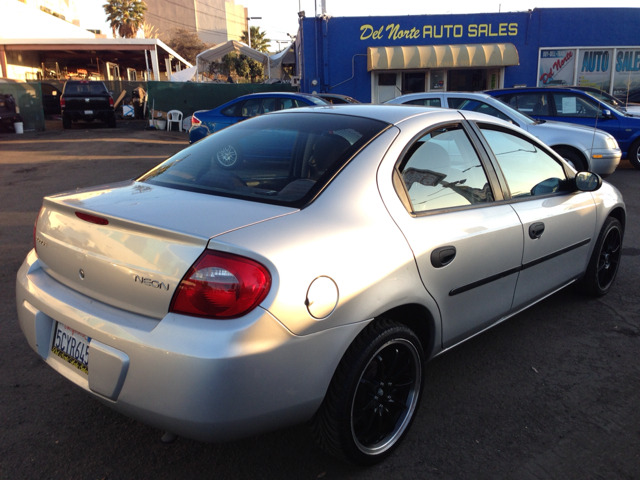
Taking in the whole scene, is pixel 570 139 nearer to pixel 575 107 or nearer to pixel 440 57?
pixel 575 107

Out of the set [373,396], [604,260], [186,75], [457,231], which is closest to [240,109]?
[604,260]

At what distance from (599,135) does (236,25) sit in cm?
10503

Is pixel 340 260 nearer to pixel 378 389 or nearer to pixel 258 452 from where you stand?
pixel 378 389

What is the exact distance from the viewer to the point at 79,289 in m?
2.26

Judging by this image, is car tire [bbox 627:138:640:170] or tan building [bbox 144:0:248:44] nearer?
car tire [bbox 627:138:640:170]

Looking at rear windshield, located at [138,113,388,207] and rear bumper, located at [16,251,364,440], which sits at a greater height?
rear windshield, located at [138,113,388,207]

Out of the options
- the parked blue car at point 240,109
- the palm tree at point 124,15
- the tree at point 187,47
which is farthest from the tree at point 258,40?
the parked blue car at point 240,109

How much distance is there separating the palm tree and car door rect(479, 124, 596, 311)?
63.2m

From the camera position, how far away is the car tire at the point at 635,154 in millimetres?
11047

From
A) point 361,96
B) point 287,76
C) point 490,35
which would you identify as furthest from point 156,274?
point 287,76

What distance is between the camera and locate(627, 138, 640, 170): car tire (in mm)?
11047

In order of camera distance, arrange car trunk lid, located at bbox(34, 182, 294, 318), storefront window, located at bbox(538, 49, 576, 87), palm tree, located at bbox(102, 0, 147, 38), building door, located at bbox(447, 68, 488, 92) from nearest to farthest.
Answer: car trunk lid, located at bbox(34, 182, 294, 318) < storefront window, located at bbox(538, 49, 576, 87) < building door, located at bbox(447, 68, 488, 92) < palm tree, located at bbox(102, 0, 147, 38)

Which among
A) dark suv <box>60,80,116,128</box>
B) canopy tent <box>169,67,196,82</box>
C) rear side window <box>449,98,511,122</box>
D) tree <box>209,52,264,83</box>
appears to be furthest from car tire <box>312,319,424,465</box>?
tree <box>209,52,264,83</box>

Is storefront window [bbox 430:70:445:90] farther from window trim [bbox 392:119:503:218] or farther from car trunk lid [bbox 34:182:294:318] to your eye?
car trunk lid [bbox 34:182:294:318]
